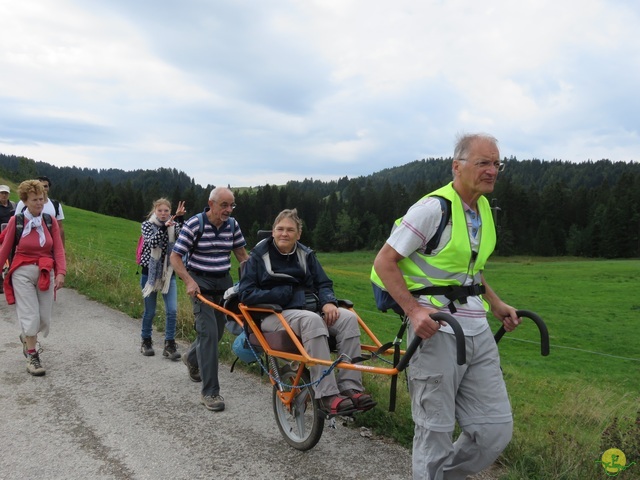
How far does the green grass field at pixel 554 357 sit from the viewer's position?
154 inches

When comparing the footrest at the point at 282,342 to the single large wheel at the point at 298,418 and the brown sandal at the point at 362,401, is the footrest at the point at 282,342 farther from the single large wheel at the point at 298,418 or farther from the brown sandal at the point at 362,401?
the brown sandal at the point at 362,401

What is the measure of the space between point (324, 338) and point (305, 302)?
61 cm

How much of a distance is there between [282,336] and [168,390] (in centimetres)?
214

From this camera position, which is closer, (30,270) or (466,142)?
(466,142)

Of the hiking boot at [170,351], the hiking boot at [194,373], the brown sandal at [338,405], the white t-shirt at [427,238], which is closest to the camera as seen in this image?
the white t-shirt at [427,238]

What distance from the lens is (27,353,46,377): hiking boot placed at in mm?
6102

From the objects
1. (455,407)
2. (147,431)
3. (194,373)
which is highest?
(455,407)

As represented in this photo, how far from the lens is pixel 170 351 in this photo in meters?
6.93

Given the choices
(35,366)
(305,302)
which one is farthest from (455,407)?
(35,366)

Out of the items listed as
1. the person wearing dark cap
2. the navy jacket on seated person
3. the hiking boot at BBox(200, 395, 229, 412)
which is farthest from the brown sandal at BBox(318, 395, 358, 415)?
the person wearing dark cap

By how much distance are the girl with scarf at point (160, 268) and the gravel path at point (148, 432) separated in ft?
1.09

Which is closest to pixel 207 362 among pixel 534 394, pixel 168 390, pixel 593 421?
pixel 168 390

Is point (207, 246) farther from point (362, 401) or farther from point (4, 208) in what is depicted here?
point (4, 208)

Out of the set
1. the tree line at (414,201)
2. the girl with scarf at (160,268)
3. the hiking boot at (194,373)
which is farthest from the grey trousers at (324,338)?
the tree line at (414,201)
